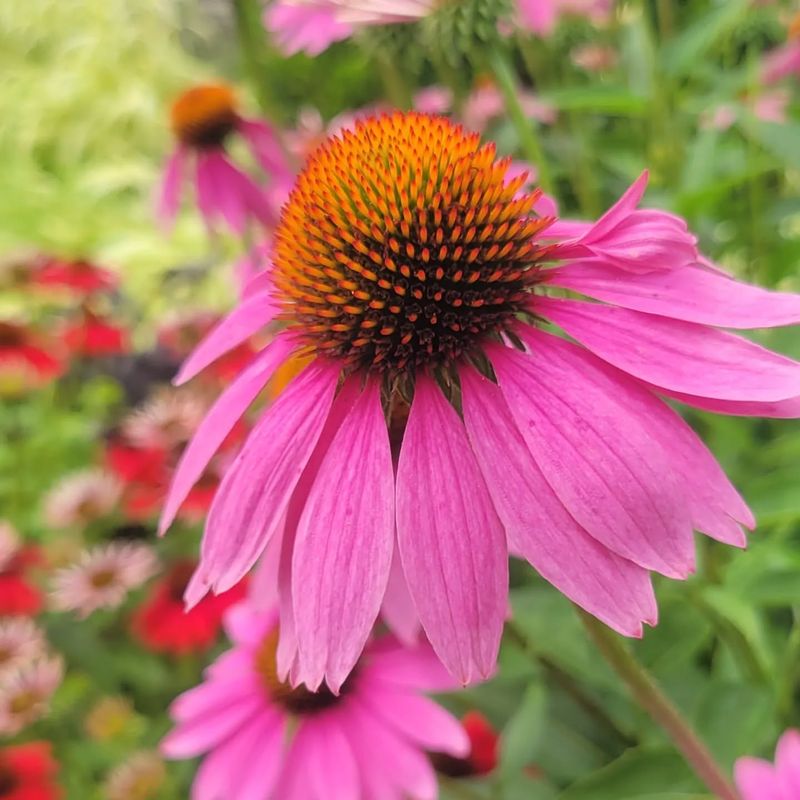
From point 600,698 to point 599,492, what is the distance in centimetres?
55

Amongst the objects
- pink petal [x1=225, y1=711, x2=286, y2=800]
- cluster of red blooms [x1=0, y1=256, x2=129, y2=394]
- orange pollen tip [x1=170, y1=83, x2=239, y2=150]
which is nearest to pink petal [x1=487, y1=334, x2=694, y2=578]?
pink petal [x1=225, y1=711, x2=286, y2=800]

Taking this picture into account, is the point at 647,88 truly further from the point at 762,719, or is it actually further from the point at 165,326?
the point at 165,326

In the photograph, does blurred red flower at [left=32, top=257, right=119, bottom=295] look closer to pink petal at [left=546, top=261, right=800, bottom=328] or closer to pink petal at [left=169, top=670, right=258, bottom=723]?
pink petal at [left=169, top=670, right=258, bottom=723]

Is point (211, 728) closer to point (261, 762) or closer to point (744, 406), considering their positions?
point (261, 762)

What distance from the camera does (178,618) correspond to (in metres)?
1.11

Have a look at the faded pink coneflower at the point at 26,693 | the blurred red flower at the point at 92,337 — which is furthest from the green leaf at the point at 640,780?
the blurred red flower at the point at 92,337

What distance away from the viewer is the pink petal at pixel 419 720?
659mm

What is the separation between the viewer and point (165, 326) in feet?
6.05

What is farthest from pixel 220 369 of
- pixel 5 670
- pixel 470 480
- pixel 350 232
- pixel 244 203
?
pixel 470 480

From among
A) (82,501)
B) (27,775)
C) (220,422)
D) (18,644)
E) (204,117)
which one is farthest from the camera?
(204,117)

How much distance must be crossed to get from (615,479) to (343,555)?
5.3 inches

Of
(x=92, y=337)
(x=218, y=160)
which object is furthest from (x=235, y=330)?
(x=92, y=337)

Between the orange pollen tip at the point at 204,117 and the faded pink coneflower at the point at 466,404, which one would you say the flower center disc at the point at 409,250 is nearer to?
the faded pink coneflower at the point at 466,404

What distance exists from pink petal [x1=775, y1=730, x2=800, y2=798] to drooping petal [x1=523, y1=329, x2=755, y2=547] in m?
0.22
